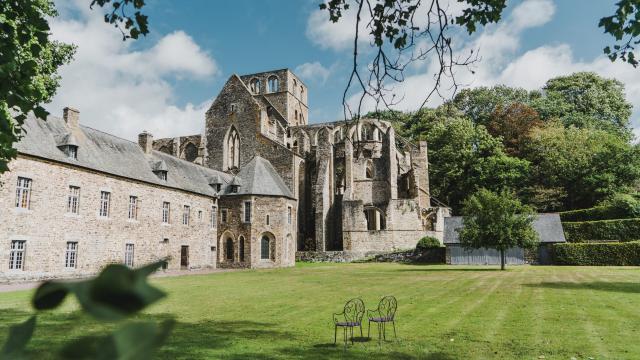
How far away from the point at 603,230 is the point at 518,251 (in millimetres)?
7354

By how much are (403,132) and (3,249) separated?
51538 mm

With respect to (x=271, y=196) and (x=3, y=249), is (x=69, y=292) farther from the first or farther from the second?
(x=271, y=196)

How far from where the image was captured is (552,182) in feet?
152

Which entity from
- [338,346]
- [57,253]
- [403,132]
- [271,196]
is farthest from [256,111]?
[338,346]

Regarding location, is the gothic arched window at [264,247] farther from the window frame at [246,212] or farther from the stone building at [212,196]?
the window frame at [246,212]

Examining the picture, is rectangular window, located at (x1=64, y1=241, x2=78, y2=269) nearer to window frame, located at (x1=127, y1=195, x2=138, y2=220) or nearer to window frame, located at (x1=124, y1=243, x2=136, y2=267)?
window frame, located at (x1=124, y1=243, x2=136, y2=267)

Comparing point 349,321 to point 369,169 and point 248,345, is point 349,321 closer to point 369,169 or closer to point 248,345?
point 248,345

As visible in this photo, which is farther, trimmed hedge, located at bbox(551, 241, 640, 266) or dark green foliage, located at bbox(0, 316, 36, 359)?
trimmed hedge, located at bbox(551, 241, 640, 266)

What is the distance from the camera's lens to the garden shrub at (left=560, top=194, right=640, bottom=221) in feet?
125

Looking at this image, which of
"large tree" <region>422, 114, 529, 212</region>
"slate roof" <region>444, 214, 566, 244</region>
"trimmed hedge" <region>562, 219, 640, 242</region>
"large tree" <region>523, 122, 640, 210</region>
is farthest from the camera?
"large tree" <region>422, 114, 529, 212</region>

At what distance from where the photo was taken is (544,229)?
37406mm

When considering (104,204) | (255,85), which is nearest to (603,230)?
(104,204)

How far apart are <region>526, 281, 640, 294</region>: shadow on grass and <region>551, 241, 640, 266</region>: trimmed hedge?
16698 millimetres

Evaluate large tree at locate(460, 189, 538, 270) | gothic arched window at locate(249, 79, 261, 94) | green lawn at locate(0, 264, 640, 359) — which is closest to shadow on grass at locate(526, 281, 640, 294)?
green lawn at locate(0, 264, 640, 359)
